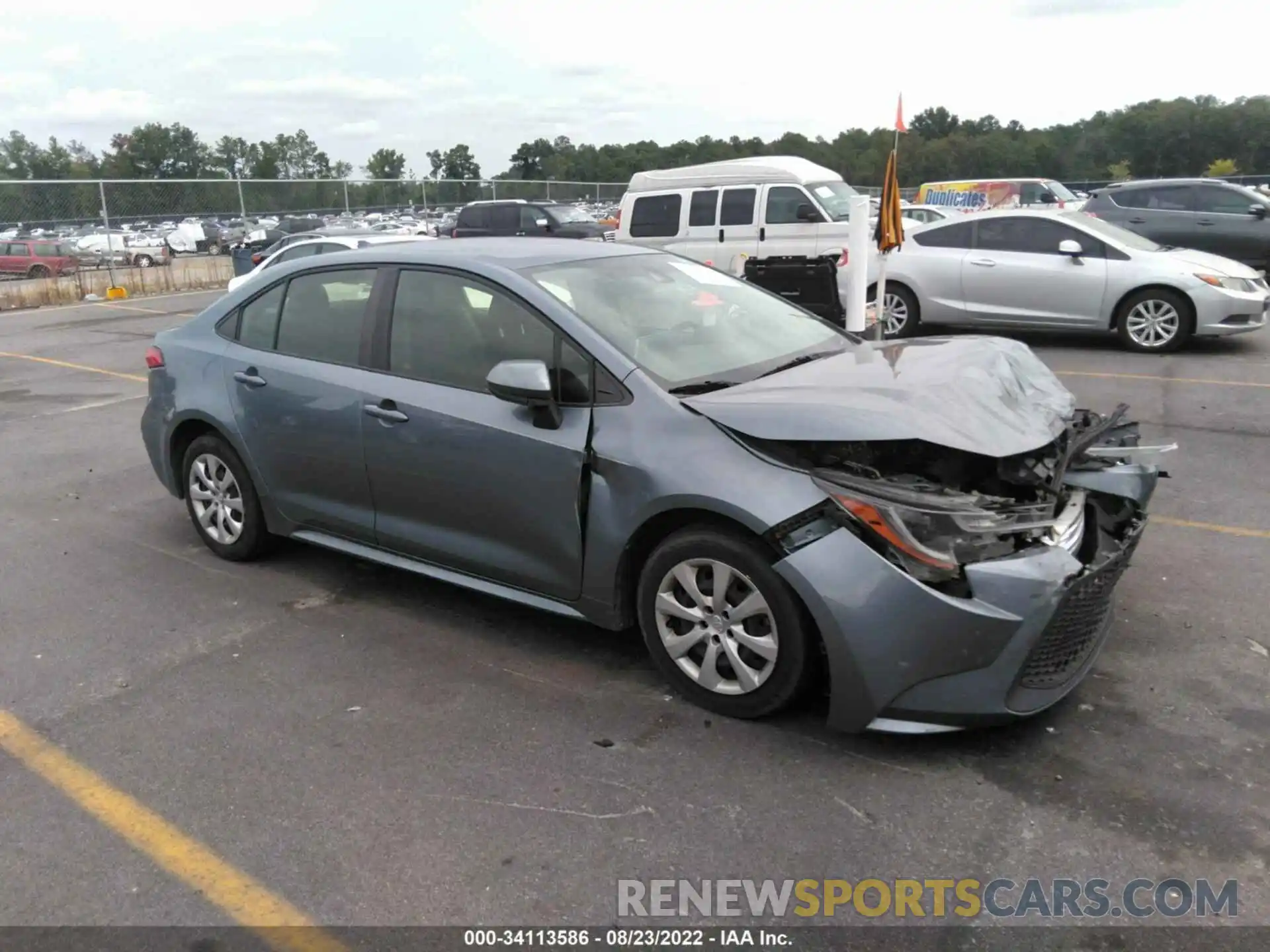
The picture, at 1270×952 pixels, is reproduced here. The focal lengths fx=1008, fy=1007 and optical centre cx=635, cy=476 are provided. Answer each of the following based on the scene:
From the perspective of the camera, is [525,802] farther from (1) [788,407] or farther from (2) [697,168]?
(2) [697,168]

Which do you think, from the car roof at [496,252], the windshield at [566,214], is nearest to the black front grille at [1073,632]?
the car roof at [496,252]

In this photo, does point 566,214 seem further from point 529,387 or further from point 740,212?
point 529,387

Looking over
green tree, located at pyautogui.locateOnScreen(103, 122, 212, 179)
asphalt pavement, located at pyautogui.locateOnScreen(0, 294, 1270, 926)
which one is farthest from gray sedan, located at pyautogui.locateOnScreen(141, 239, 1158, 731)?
green tree, located at pyautogui.locateOnScreen(103, 122, 212, 179)

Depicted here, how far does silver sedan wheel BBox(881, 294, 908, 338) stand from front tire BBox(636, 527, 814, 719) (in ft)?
29.4

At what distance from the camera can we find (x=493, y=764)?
11.0ft

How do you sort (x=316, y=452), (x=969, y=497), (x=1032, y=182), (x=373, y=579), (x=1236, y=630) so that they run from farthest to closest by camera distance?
(x=1032, y=182) < (x=373, y=579) < (x=316, y=452) < (x=1236, y=630) < (x=969, y=497)

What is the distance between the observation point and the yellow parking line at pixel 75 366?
11258 millimetres

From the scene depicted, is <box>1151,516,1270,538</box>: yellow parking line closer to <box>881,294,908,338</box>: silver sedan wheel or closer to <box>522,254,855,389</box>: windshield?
<box>522,254,855,389</box>: windshield

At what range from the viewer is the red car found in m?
23.4

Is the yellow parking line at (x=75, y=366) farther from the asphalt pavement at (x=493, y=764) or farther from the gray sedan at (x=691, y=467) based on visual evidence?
the gray sedan at (x=691, y=467)

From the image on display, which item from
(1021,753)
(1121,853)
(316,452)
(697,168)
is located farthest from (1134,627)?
(697,168)

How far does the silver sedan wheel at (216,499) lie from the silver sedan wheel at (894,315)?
8566 millimetres

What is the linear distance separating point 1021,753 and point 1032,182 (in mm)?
25146

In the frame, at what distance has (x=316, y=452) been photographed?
15.0 feet
